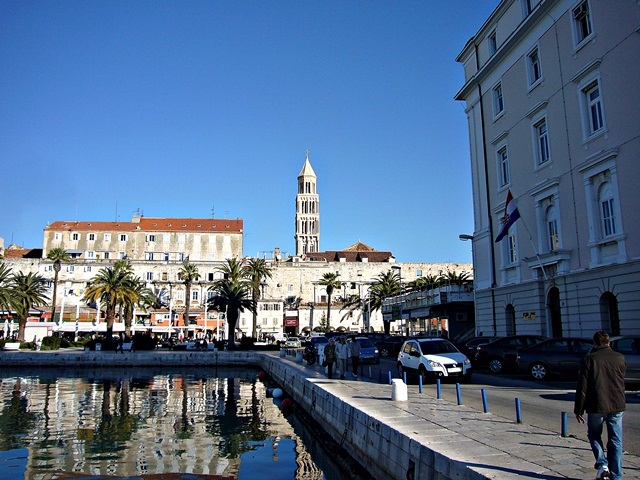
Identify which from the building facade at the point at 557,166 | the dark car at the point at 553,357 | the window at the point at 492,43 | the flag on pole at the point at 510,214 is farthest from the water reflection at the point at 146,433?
the window at the point at 492,43

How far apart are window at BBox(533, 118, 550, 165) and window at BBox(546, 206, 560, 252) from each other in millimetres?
2810

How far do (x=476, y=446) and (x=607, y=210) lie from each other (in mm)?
20669

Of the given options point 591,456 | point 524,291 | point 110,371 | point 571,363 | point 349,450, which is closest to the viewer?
point 591,456

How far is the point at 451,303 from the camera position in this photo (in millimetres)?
44750

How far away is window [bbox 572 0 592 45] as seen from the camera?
91.0ft

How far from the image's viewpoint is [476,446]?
9.22m

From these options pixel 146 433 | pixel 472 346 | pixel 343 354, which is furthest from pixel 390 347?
pixel 146 433

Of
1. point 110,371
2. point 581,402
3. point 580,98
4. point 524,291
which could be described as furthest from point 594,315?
point 110,371

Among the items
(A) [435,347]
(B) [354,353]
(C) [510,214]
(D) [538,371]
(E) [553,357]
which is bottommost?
(D) [538,371]

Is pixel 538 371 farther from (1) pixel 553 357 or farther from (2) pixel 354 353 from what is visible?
(2) pixel 354 353

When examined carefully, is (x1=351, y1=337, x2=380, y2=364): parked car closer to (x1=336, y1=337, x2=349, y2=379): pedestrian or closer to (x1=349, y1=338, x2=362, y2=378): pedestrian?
(x1=336, y1=337, x2=349, y2=379): pedestrian

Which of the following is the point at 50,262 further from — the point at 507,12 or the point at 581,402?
the point at 581,402

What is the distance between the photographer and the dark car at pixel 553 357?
20.2 meters

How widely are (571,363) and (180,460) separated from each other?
1357 centimetres
